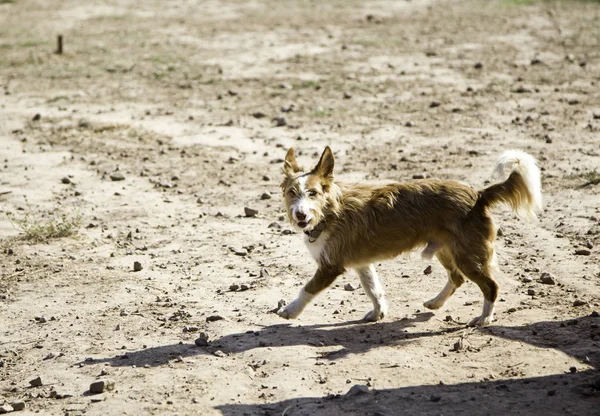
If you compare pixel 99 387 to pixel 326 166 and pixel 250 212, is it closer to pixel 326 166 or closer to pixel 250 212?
pixel 326 166

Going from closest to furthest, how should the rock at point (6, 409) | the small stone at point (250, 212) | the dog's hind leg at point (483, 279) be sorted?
the rock at point (6, 409) → the dog's hind leg at point (483, 279) → the small stone at point (250, 212)

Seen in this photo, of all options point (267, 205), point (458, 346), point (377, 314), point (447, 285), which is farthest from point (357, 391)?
point (267, 205)

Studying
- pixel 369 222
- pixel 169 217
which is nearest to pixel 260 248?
pixel 169 217

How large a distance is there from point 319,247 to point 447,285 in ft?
4.16

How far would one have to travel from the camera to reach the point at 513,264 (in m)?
9.21

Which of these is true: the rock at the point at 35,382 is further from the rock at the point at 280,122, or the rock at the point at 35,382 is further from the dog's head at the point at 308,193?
the rock at the point at 280,122

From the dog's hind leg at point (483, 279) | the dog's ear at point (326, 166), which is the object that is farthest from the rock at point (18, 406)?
the dog's hind leg at point (483, 279)

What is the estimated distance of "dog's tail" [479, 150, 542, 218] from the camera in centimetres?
765

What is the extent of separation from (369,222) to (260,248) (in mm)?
2302

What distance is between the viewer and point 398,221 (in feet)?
25.8

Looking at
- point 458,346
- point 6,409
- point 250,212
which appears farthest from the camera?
point 250,212

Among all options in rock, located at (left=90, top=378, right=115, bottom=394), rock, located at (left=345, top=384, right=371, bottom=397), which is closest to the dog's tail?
rock, located at (left=345, top=384, right=371, bottom=397)

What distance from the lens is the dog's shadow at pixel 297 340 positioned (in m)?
7.47

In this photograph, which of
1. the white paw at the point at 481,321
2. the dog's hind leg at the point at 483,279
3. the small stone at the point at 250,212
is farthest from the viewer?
the small stone at the point at 250,212
